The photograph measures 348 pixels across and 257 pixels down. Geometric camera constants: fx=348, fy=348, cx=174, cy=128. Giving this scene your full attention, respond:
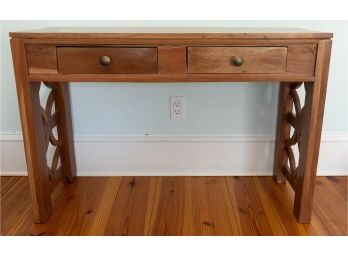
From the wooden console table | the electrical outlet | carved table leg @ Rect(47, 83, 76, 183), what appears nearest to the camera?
the wooden console table

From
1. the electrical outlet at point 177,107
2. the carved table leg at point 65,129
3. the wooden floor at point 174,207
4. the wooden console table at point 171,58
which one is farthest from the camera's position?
the electrical outlet at point 177,107

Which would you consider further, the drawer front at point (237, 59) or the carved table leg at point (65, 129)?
the carved table leg at point (65, 129)

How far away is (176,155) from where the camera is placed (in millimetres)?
1701

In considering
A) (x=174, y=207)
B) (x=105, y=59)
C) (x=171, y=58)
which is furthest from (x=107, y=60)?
(x=174, y=207)

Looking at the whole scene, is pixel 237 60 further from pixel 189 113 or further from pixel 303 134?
pixel 189 113

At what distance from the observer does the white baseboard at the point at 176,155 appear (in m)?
1.68

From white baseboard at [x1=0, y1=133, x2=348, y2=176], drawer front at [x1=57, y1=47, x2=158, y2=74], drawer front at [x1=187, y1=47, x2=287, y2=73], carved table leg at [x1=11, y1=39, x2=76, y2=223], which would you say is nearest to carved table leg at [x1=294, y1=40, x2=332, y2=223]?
drawer front at [x1=187, y1=47, x2=287, y2=73]

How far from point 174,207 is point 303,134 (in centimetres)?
59

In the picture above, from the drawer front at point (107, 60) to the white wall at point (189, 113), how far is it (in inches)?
18.2

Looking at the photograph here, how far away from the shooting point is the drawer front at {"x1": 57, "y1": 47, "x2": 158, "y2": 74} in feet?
3.70

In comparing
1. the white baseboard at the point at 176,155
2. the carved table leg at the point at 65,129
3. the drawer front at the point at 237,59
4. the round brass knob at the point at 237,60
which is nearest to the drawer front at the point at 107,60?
the drawer front at the point at 237,59

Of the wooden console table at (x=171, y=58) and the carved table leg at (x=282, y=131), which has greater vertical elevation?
the wooden console table at (x=171, y=58)

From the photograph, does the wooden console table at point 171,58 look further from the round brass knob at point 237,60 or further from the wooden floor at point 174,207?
the wooden floor at point 174,207

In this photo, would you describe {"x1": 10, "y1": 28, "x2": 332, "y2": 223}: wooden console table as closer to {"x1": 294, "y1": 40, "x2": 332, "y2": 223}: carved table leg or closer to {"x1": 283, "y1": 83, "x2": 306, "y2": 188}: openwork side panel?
{"x1": 294, "y1": 40, "x2": 332, "y2": 223}: carved table leg
